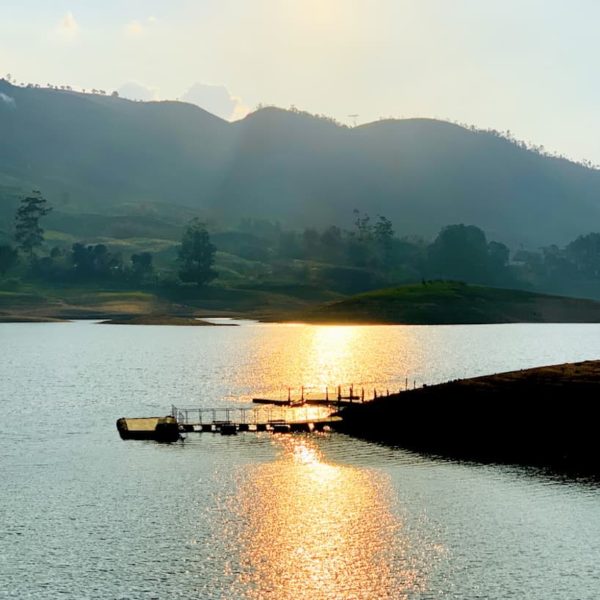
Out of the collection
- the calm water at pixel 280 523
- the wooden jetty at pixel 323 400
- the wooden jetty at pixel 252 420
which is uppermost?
the wooden jetty at pixel 323 400

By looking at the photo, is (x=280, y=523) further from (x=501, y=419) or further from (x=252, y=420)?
(x=252, y=420)

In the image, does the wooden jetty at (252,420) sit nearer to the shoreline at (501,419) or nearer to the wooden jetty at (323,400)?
the wooden jetty at (323,400)

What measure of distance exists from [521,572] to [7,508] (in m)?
46.8

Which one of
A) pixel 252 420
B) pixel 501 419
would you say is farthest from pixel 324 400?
pixel 501 419

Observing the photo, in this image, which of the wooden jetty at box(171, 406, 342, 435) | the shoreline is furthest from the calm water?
the shoreline

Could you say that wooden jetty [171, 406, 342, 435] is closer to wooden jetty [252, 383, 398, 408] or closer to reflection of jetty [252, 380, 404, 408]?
wooden jetty [252, 383, 398, 408]

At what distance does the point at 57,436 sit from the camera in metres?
130

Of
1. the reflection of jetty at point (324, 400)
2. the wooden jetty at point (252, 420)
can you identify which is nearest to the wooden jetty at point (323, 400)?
the reflection of jetty at point (324, 400)

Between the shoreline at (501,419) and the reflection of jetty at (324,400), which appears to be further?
the reflection of jetty at (324,400)

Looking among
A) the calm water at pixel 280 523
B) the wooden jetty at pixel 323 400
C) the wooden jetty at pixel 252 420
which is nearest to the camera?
the calm water at pixel 280 523

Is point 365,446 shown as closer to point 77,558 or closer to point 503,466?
point 503,466

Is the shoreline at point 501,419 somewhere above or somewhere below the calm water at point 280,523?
above

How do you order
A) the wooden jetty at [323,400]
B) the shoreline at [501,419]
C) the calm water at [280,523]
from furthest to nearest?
1. the wooden jetty at [323,400]
2. the shoreline at [501,419]
3. the calm water at [280,523]

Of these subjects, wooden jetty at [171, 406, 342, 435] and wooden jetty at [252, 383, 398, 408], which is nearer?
wooden jetty at [171, 406, 342, 435]
